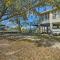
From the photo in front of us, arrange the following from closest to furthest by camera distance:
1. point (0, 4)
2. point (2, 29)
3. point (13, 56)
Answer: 1. point (13, 56)
2. point (0, 4)
3. point (2, 29)

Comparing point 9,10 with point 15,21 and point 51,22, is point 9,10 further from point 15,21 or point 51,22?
point 51,22

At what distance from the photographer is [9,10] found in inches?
554

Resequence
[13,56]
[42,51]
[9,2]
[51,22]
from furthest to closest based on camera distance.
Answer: [51,22] → [9,2] → [42,51] → [13,56]

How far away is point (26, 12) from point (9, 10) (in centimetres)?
114

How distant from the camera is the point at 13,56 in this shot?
10430mm

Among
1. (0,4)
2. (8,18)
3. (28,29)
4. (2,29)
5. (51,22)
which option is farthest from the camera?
(51,22)

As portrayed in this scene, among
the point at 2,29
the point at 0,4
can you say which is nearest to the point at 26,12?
the point at 0,4

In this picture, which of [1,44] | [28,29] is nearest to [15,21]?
[1,44]

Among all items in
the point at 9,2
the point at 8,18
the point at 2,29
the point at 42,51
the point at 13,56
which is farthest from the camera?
the point at 2,29

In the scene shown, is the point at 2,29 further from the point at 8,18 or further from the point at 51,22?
the point at 51,22

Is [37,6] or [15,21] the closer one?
[37,6]

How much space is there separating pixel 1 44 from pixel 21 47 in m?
1.35

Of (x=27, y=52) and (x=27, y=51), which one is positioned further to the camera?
(x=27, y=51)

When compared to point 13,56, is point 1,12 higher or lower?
higher
